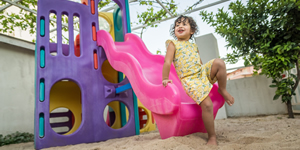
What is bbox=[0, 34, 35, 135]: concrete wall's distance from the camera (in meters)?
3.50

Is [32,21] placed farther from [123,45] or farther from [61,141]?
[61,141]

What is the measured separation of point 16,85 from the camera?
3.70m

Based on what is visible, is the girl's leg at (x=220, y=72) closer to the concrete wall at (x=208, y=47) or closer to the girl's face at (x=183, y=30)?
the girl's face at (x=183, y=30)

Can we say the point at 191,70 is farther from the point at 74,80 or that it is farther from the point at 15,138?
the point at 15,138

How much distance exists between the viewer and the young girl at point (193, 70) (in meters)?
1.81

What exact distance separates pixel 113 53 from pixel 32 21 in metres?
4.48

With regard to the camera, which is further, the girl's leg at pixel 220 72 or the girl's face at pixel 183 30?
the girl's face at pixel 183 30

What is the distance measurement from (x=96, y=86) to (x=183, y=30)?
1.44m

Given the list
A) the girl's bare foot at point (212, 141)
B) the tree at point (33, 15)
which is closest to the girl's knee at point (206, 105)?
the girl's bare foot at point (212, 141)

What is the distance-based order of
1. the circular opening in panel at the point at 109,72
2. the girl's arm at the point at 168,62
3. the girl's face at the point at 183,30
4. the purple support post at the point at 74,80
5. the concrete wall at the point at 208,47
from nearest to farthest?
1. the girl's arm at the point at 168,62
2. the girl's face at the point at 183,30
3. the purple support post at the point at 74,80
4. the circular opening in panel at the point at 109,72
5. the concrete wall at the point at 208,47

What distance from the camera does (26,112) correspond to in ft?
12.4

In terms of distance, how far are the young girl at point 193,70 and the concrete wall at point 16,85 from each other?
304 centimetres

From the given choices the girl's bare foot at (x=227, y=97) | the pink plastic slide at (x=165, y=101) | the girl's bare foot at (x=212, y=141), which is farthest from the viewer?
the girl's bare foot at (x=227, y=97)

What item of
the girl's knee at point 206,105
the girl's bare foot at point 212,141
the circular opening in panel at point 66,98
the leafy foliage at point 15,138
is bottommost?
the leafy foliage at point 15,138
